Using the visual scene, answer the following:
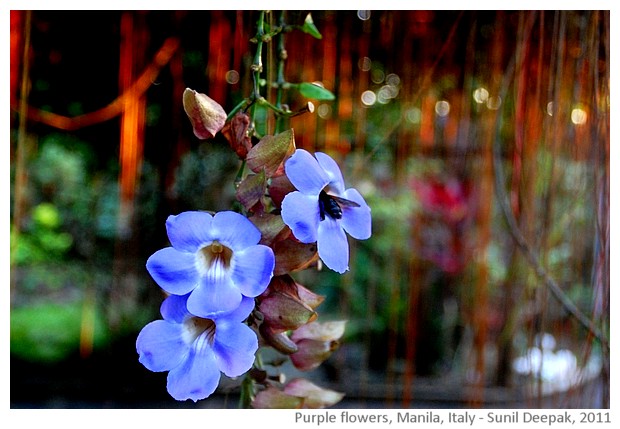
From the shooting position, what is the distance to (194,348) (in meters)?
0.29

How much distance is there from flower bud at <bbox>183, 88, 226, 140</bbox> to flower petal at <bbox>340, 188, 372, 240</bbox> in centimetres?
8

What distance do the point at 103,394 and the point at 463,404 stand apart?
0.97 meters

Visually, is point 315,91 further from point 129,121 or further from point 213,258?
point 129,121

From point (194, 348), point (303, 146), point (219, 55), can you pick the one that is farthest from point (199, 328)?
point (219, 55)

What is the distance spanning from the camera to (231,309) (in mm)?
265

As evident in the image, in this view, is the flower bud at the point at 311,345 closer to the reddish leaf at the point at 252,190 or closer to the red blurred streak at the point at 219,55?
the reddish leaf at the point at 252,190

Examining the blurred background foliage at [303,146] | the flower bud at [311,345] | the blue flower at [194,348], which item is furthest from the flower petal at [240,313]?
the blurred background foliage at [303,146]

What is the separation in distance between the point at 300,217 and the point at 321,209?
0.02m

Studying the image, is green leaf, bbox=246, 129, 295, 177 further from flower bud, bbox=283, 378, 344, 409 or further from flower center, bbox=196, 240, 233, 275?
flower bud, bbox=283, 378, 344, 409

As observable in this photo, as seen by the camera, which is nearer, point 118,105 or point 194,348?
point 194,348

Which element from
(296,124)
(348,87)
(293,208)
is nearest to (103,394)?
(296,124)

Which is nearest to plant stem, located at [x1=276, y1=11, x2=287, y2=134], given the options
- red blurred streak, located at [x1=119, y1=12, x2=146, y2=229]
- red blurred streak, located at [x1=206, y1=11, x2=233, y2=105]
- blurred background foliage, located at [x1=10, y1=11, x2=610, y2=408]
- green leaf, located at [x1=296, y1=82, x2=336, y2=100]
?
green leaf, located at [x1=296, y1=82, x2=336, y2=100]

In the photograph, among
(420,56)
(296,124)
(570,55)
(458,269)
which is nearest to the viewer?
(570,55)

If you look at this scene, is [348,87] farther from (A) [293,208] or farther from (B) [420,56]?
(A) [293,208]
